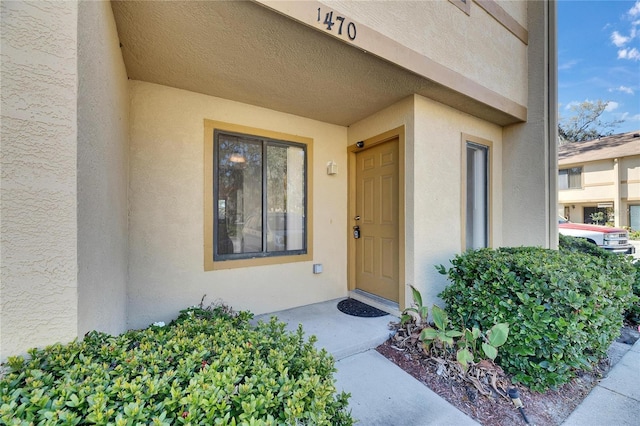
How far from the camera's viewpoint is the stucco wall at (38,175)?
1.09m

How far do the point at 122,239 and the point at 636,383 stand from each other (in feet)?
16.4

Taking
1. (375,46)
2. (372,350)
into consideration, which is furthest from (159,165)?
(372,350)

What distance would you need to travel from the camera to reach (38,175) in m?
1.14

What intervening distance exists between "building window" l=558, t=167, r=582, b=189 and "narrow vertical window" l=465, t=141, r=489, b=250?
44.0ft

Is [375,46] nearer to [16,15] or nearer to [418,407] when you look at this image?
[16,15]

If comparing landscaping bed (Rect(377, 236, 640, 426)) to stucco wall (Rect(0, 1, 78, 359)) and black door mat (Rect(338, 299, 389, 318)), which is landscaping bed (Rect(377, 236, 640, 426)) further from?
stucco wall (Rect(0, 1, 78, 359))

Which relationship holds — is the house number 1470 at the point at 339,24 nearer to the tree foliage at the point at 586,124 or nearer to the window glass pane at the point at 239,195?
the window glass pane at the point at 239,195

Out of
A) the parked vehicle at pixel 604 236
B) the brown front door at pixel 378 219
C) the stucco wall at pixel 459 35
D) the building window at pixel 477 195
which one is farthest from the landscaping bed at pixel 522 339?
the parked vehicle at pixel 604 236

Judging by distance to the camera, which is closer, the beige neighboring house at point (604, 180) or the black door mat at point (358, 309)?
the black door mat at point (358, 309)

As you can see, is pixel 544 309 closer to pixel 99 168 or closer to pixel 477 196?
pixel 477 196

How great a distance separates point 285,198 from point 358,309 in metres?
1.97

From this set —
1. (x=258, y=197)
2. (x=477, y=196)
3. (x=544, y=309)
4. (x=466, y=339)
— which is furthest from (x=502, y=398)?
(x=258, y=197)

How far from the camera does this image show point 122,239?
2.56 metres

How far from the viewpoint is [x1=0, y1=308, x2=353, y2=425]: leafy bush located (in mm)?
869
